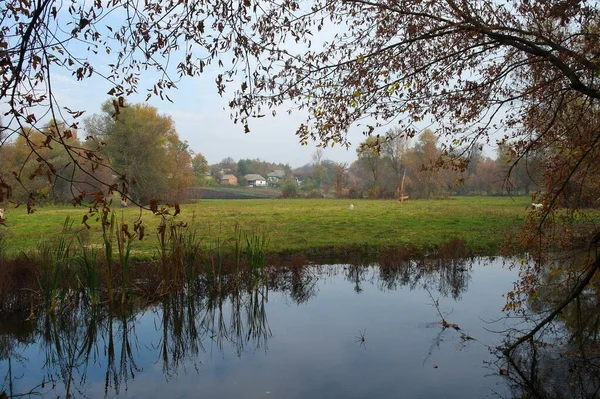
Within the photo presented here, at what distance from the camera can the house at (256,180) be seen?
10388 centimetres

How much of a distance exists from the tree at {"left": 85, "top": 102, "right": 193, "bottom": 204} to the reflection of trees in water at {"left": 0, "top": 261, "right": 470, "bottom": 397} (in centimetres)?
3214

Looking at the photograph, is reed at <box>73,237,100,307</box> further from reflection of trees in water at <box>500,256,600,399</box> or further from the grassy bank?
reflection of trees in water at <box>500,256,600,399</box>

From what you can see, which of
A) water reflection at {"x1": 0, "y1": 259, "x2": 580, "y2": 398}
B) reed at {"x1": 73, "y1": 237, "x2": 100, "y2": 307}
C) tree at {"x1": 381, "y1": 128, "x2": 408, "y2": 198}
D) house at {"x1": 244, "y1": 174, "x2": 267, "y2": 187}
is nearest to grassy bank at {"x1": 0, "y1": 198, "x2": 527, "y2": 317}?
reed at {"x1": 73, "y1": 237, "x2": 100, "y2": 307}

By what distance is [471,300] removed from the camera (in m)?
10.0

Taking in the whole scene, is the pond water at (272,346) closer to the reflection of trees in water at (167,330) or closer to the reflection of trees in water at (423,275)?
the reflection of trees in water at (167,330)

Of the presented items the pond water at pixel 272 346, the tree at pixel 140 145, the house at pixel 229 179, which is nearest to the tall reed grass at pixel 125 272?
the pond water at pixel 272 346

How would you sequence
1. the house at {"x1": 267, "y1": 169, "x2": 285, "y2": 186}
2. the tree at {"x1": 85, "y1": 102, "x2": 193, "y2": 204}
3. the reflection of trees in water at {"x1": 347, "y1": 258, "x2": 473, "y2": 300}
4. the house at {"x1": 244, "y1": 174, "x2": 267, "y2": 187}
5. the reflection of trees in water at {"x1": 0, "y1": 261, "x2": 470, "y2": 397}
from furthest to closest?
the house at {"x1": 267, "y1": 169, "x2": 285, "y2": 186} → the house at {"x1": 244, "y1": 174, "x2": 267, "y2": 187} → the tree at {"x1": 85, "y1": 102, "x2": 193, "y2": 204} → the reflection of trees in water at {"x1": 347, "y1": 258, "x2": 473, "y2": 300} → the reflection of trees in water at {"x1": 0, "y1": 261, "x2": 470, "y2": 397}

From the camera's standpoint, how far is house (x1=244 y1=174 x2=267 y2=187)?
104 m

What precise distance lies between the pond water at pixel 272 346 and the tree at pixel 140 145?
108 feet

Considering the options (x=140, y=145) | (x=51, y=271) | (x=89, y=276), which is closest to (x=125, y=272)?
(x=89, y=276)

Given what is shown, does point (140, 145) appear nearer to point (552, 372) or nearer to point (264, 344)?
point (264, 344)

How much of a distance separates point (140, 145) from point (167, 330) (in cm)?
3639

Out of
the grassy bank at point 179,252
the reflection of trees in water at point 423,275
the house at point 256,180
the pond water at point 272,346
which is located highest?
the house at point 256,180

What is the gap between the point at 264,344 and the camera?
7.82 m
